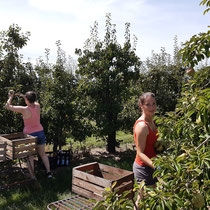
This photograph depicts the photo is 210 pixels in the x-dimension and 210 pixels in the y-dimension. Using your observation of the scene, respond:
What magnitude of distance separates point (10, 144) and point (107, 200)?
3.78 m

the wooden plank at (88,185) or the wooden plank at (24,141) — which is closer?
the wooden plank at (88,185)

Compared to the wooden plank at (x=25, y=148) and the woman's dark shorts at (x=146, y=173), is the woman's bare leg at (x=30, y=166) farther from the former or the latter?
the woman's dark shorts at (x=146, y=173)

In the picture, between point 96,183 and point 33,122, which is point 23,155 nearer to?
point 33,122

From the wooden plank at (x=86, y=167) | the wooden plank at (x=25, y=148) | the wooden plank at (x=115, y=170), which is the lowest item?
the wooden plank at (x=115, y=170)

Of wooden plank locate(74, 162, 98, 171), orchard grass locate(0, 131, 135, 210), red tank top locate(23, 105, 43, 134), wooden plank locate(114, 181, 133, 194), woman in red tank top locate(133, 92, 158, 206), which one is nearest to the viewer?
woman in red tank top locate(133, 92, 158, 206)

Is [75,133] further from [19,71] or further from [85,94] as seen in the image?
[19,71]

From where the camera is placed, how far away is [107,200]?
133 cm

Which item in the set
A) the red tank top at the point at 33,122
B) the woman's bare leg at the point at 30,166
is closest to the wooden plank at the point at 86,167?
the woman's bare leg at the point at 30,166

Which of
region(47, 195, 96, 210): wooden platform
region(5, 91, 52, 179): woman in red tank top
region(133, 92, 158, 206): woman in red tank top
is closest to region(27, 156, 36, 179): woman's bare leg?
region(5, 91, 52, 179): woman in red tank top

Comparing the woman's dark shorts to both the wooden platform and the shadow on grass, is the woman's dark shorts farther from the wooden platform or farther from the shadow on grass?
the shadow on grass

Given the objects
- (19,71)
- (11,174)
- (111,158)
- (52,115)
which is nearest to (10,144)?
(11,174)

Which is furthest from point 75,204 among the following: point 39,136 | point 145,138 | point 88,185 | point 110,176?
point 39,136

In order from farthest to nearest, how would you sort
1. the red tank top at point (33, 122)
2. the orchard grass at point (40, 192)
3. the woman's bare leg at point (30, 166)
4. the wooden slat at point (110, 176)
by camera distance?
the red tank top at point (33, 122) < the woman's bare leg at point (30, 166) < the orchard grass at point (40, 192) < the wooden slat at point (110, 176)

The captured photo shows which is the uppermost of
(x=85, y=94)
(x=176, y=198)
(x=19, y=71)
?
(x=19, y=71)
